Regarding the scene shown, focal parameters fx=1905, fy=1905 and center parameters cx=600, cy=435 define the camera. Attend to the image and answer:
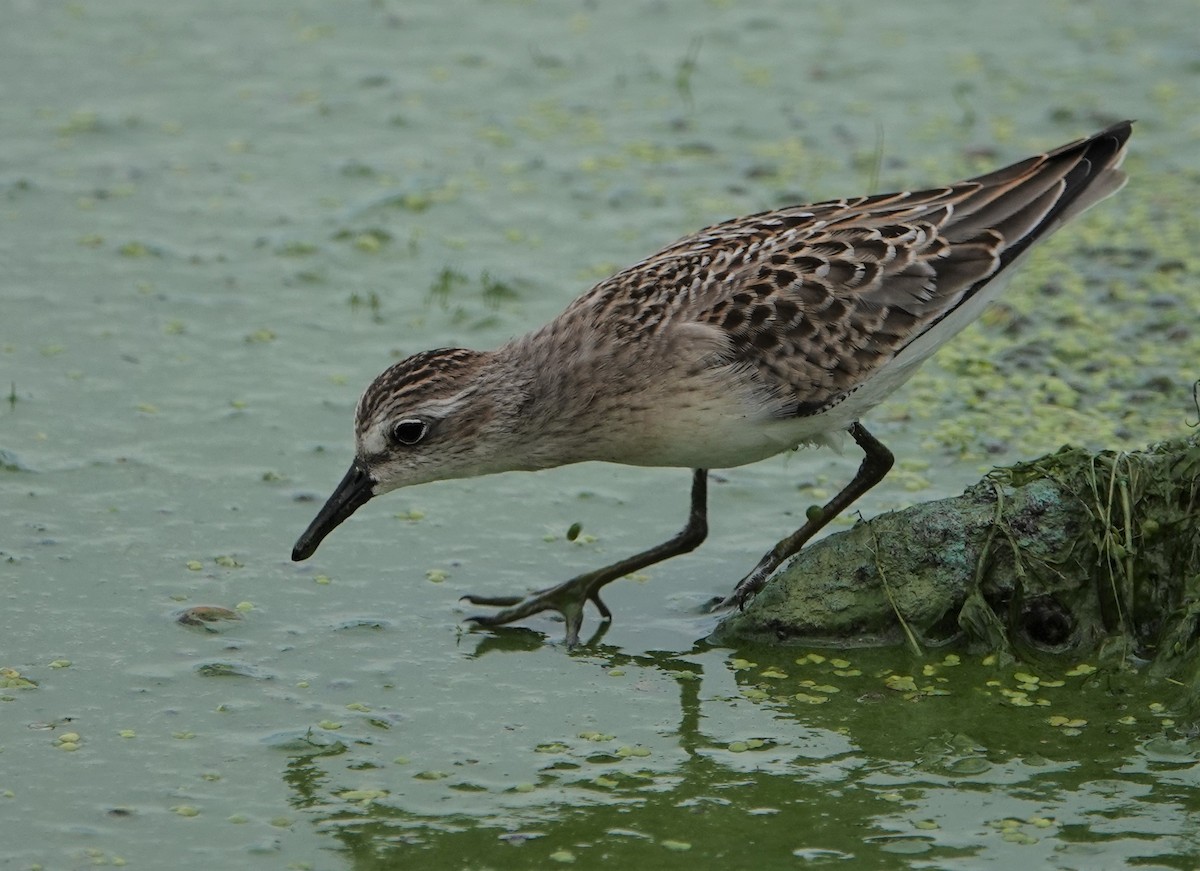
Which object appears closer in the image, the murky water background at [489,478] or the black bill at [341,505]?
the murky water background at [489,478]

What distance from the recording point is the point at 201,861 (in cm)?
681

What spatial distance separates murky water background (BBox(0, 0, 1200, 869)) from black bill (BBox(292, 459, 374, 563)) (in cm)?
40

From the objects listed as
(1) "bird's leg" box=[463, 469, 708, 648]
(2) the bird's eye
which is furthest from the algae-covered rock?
(2) the bird's eye

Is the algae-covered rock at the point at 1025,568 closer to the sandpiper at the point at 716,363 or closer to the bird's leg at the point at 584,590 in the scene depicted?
the sandpiper at the point at 716,363

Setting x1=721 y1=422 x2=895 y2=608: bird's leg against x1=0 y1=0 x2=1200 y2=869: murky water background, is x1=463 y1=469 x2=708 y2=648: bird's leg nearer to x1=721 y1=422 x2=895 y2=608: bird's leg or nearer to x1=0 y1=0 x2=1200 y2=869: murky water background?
x1=0 y1=0 x2=1200 y2=869: murky water background

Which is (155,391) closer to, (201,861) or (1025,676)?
(201,861)

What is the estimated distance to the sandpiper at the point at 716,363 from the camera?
8.33m

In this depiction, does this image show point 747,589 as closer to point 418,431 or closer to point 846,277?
point 846,277

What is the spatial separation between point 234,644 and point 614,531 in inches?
84.2

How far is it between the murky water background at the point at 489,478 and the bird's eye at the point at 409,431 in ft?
2.98

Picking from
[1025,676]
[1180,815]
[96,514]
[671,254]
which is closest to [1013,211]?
[671,254]

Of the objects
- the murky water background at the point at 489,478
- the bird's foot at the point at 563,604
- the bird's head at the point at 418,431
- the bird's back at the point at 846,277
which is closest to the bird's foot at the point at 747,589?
the murky water background at the point at 489,478

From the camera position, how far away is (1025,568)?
841 centimetres

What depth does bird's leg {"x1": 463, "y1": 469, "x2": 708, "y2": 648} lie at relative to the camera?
878 cm
